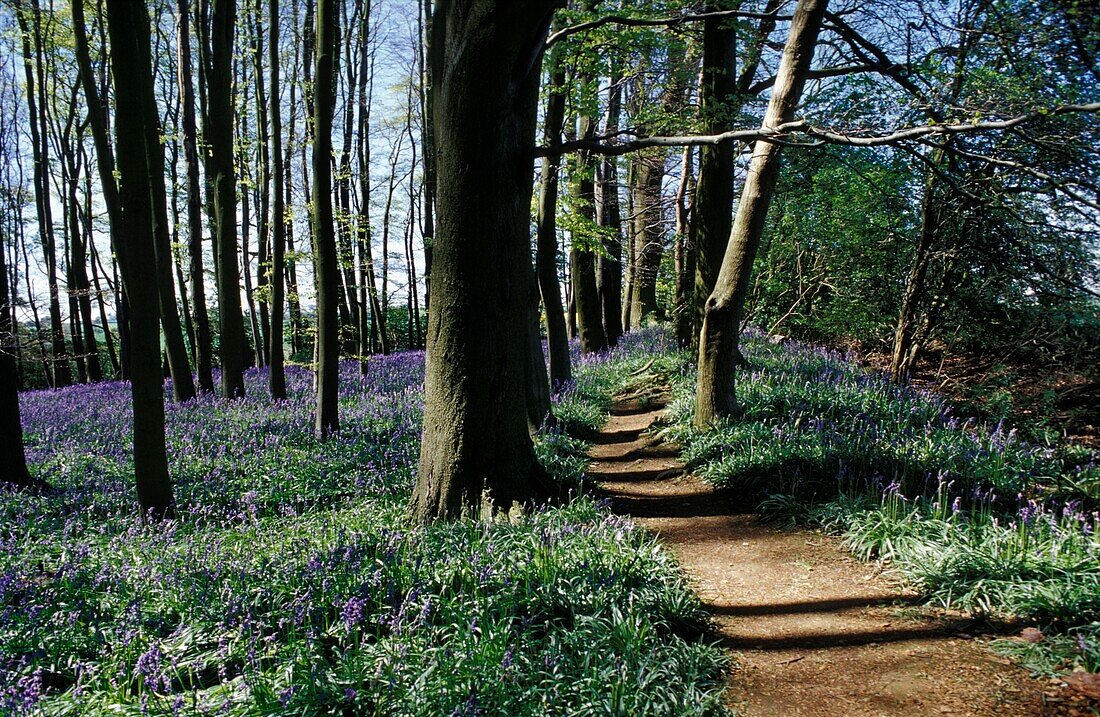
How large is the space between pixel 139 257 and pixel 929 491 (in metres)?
7.02

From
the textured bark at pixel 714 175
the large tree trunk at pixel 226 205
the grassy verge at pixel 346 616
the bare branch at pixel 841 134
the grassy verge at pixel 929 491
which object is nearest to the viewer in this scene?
the grassy verge at pixel 346 616

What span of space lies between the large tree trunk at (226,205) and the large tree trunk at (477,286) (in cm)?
810

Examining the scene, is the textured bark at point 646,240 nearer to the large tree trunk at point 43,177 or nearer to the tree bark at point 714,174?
the tree bark at point 714,174

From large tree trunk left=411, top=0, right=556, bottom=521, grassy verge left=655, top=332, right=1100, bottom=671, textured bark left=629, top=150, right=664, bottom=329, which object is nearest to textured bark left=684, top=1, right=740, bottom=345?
grassy verge left=655, top=332, right=1100, bottom=671

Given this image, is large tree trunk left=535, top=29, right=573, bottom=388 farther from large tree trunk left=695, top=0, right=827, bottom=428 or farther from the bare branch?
the bare branch

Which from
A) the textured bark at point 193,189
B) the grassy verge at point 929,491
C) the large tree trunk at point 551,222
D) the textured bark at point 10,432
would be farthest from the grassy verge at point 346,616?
the textured bark at point 193,189

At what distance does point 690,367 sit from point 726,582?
22.7ft

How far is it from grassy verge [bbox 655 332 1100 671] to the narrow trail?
24 centimetres

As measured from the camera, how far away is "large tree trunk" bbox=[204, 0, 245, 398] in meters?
10.9

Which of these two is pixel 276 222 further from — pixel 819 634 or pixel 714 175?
pixel 819 634

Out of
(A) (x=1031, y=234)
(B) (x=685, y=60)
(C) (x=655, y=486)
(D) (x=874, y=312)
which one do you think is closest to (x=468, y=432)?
(C) (x=655, y=486)

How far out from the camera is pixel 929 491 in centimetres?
534

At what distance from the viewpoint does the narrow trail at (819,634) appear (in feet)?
9.83

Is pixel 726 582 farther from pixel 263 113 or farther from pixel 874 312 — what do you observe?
pixel 263 113
